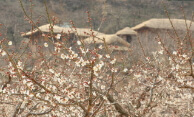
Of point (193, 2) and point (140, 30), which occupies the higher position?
point (193, 2)

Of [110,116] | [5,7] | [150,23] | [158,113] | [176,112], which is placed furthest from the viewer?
[5,7]

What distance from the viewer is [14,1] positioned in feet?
102

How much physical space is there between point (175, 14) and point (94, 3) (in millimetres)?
13847

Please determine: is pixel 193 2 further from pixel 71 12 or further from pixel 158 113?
pixel 158 113

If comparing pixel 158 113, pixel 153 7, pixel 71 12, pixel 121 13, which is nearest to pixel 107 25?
pixel 121 13

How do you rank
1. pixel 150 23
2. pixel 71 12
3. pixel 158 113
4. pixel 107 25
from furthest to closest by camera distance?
pixel 71 12 < pixel 107 25 < pixel 150 23 < pixel 158 113

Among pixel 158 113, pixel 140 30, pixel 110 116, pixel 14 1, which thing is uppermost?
pixel 14 1

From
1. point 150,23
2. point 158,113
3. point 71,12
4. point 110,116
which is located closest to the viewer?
point 110,116

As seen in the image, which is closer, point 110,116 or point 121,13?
point 110,116

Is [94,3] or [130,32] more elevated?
[94,3]

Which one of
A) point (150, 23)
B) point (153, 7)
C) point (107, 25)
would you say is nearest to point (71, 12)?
Answer: point (107, 25)

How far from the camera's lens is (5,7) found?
29.7 metres

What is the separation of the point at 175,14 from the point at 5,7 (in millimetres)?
26714

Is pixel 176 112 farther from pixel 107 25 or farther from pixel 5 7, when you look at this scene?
pixel 5 7
